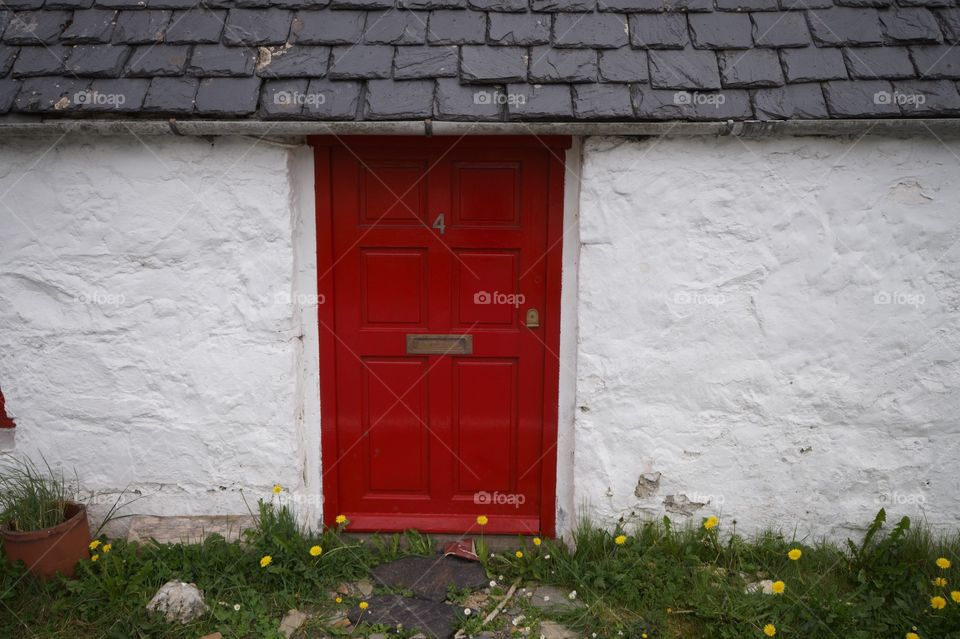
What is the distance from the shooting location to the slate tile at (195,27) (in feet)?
13.0

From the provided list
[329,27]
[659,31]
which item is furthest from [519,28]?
[329,27]

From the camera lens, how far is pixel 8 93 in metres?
3.84

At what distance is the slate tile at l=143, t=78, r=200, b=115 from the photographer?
148 inches

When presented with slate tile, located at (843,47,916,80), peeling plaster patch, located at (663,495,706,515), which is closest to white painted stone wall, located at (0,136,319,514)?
peeling plaster patch, located at (663,495,706,515)

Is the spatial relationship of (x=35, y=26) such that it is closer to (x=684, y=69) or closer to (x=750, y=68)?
(x=684, y=69)

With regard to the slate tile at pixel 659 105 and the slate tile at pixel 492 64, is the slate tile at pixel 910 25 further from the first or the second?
the slate tile at pixel 492 64

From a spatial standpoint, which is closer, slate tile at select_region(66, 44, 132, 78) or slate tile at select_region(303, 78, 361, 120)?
slate tile at select_region(303, 78, 361, 120)

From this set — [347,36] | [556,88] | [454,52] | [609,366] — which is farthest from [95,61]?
[609,366]

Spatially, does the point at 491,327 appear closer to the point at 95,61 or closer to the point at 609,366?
the point at 609,366

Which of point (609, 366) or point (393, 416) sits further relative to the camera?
point (393, 416)

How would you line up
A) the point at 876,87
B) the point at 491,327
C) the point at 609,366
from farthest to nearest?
the point at 491,327 < the point at 609,366 < the point at 876,87

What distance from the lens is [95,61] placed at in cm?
391

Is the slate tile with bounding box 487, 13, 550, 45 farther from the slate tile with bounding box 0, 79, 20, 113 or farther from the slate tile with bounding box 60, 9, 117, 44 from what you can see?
the slate tile with bounding box 0, 79, 20, 113

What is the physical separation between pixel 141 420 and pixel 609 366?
9.23 feet
